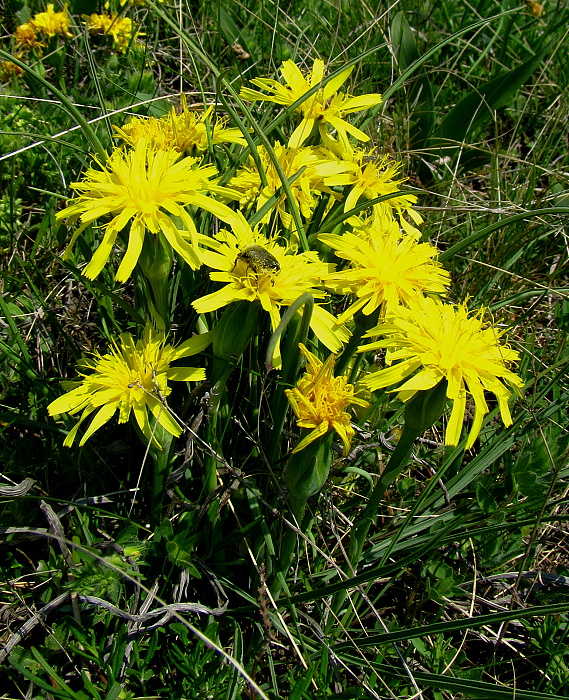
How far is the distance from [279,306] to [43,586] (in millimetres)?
940

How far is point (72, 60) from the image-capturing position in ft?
10.1

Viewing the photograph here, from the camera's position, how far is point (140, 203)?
1.30 metres

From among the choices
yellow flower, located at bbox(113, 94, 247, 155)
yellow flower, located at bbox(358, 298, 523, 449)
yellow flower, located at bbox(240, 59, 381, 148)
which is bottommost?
yellow flower, located at bbox(358, 298, 523, 449)

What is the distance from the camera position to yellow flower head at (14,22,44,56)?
9.41ft

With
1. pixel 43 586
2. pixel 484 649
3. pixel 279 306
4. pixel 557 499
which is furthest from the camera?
pixel 557 499

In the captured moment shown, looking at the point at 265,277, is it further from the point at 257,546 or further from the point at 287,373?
the point at 257,546

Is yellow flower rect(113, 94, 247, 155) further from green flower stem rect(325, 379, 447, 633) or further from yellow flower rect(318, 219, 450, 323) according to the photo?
green flower stem rect(325, 379, 447, 633)

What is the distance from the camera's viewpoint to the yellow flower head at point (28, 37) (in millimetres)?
2867

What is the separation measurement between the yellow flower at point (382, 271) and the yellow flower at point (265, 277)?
0.05 metres

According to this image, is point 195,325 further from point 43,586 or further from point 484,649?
point 484,649

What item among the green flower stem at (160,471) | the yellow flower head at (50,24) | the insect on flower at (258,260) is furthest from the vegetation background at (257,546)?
the yellow flower head at (50,24)

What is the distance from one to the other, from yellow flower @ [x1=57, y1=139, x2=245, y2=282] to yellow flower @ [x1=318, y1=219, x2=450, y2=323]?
0.32m

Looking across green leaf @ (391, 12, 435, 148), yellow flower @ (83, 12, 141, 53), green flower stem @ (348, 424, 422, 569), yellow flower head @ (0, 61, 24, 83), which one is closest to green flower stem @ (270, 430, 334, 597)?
green flower stem @ (348, 424, 422, 569)

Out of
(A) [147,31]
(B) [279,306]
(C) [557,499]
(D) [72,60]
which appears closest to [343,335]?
(B) [279,306]
